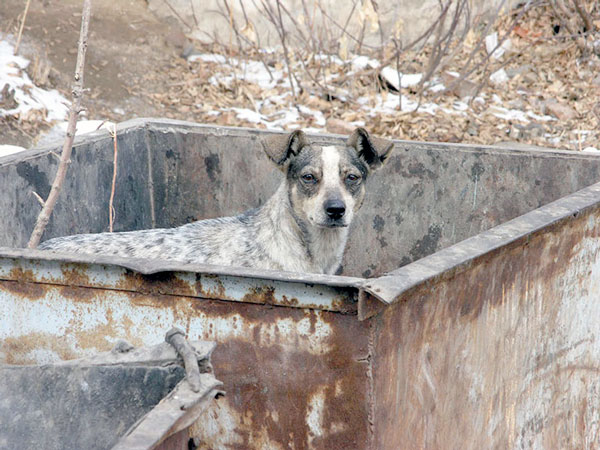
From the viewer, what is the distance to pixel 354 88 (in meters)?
9.58

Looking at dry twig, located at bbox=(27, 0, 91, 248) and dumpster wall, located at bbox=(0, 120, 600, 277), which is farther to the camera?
dumpster wall, located at bbox=(0, 120, 600, 277)

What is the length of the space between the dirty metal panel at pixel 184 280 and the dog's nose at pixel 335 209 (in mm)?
1418

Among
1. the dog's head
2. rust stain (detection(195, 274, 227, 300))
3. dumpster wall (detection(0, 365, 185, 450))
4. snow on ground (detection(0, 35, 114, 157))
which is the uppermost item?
snow on ground (detection(0, 35, 114, 157))

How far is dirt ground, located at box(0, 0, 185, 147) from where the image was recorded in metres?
9.09

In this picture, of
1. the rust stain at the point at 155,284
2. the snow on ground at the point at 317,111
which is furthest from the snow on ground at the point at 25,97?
the rust stain at the point at 155,284

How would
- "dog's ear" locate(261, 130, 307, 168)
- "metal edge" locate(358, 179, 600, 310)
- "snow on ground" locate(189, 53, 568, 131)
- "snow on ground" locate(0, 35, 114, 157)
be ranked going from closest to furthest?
"metal edge" locate(358, 179, 600, 310) → "dog's ear" locate(261, 130, 307, 168) → "snow on ground" locate(0, 35, 114, 157) → "snow on ground" locate(189, 53, 568, 131)

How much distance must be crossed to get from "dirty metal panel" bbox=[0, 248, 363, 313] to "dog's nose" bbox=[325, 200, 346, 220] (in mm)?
1418

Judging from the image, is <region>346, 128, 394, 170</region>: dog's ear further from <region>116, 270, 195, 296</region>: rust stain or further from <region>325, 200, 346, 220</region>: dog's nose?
<region>116, 270, 195, 296</region>: rust stain

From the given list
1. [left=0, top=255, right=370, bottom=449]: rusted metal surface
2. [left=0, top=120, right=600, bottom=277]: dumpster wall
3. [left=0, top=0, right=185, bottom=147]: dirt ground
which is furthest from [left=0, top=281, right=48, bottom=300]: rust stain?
[left=0, top=0, right=185, bottom=147]: dirt ground

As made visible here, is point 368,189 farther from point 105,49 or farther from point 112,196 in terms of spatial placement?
point 105,49

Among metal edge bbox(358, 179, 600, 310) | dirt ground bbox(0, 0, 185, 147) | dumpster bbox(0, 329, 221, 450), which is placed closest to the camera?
dumpster bbox(0, 329, 221, 450)

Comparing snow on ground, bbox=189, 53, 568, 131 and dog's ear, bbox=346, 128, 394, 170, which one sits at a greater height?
snow on ground, bbox=189, 53, 568, 131

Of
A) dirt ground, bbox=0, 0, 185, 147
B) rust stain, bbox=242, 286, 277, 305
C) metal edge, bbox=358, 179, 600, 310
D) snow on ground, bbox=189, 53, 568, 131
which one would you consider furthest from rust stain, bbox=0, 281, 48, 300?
dirt ground, bbox=0, 0, 185, 147

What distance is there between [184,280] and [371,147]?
179 centimetres
